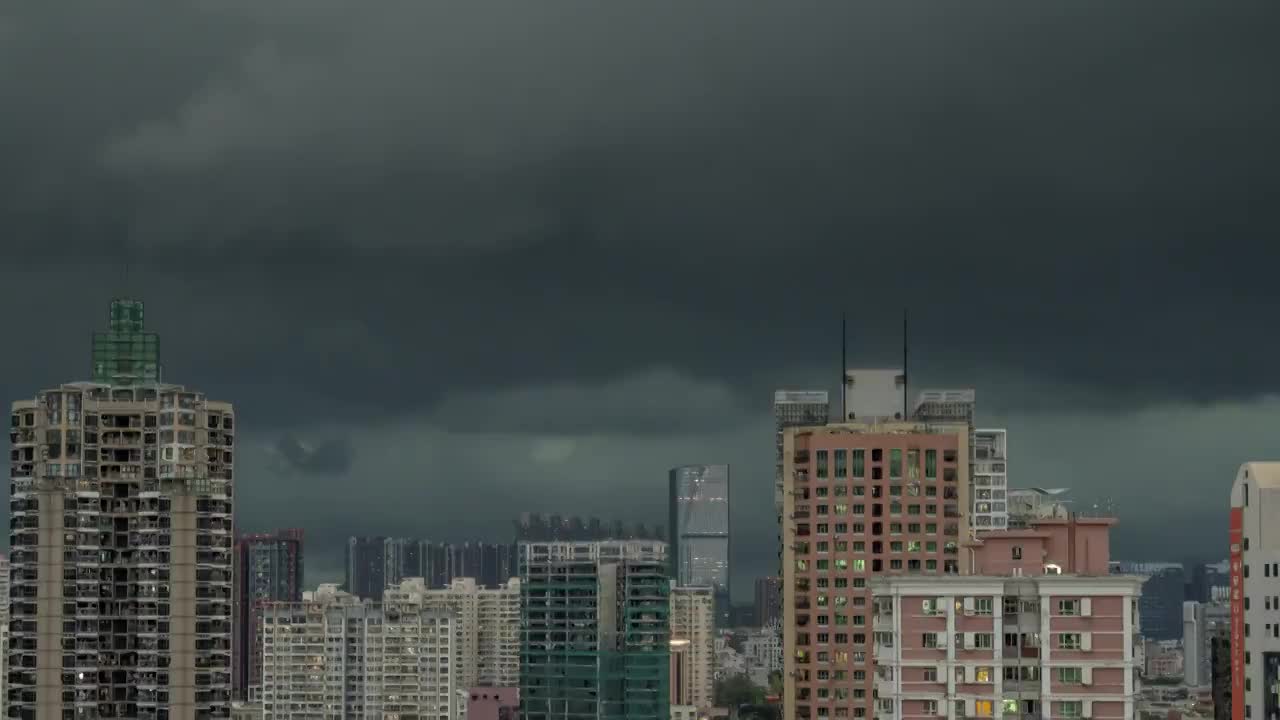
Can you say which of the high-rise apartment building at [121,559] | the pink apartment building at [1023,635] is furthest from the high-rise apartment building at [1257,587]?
the high-rise apartment building at [121,559]

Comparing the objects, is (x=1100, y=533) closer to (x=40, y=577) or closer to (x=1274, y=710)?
(x=1274, y=710)

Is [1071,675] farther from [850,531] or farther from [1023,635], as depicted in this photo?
[850,531]

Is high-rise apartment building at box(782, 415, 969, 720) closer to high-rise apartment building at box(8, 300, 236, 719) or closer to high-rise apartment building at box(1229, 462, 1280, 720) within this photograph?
high-rise apartment building at box(8, 300, 236, 719)

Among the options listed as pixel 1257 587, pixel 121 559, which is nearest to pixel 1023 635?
pixel 1257 587

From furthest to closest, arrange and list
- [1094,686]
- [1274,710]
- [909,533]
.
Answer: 1. [909,533]
2. [1274,710]
3. [1094,686]

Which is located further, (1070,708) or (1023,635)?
(1023,635)

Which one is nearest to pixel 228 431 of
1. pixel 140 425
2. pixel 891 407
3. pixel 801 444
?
pixel 140 425
